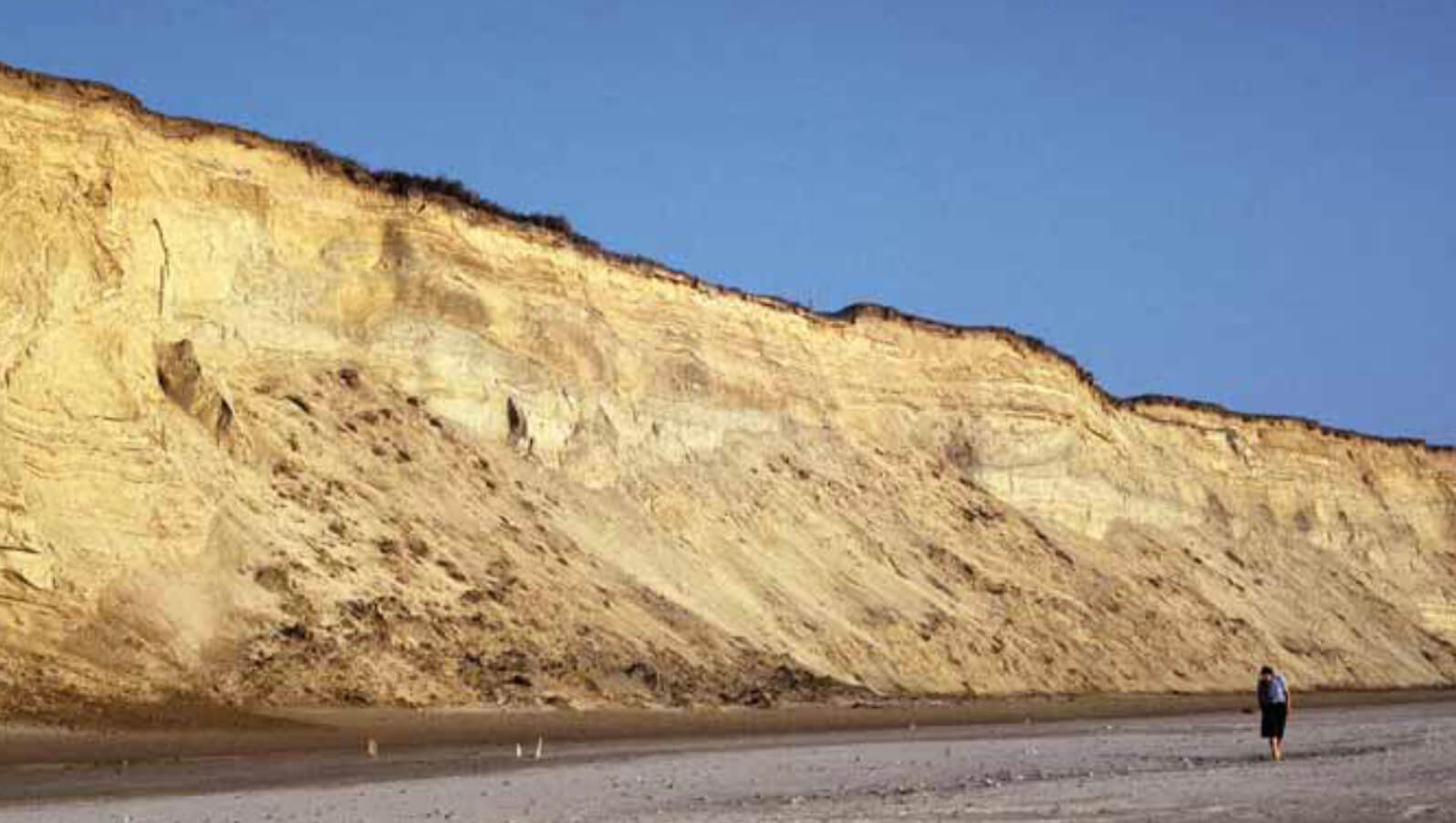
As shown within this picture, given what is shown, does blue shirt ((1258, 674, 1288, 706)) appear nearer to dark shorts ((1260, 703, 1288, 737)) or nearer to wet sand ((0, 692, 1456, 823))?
dark shorts ((1260, 703, 1288, 737))

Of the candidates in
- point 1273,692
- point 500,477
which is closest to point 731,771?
point 1273,692

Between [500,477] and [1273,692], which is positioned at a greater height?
[500,477]

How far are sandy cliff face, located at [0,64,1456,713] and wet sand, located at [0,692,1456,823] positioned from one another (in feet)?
6.03

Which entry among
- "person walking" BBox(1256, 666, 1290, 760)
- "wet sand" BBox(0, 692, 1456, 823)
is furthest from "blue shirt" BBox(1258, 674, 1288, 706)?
"wet sand" BBox(0, 692, 1456, 823)

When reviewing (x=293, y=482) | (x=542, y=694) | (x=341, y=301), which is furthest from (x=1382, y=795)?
(x=341, y=301)

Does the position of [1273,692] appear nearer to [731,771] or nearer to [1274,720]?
[1274,720]

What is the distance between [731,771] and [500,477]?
50.1ft

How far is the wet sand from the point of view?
14.6 m

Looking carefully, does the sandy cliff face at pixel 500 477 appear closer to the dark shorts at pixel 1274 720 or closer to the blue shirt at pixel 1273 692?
the blue shirt at pixel 1273 692

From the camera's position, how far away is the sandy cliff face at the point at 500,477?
1025 inches

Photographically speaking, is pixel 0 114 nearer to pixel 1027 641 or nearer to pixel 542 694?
pixel 542 694

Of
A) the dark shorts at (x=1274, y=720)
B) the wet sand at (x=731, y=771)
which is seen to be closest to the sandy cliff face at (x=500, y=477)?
the wet sand at (x=731, y=771)

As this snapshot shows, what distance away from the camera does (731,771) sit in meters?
19.4

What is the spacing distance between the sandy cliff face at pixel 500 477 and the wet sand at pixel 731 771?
6.03 feet
